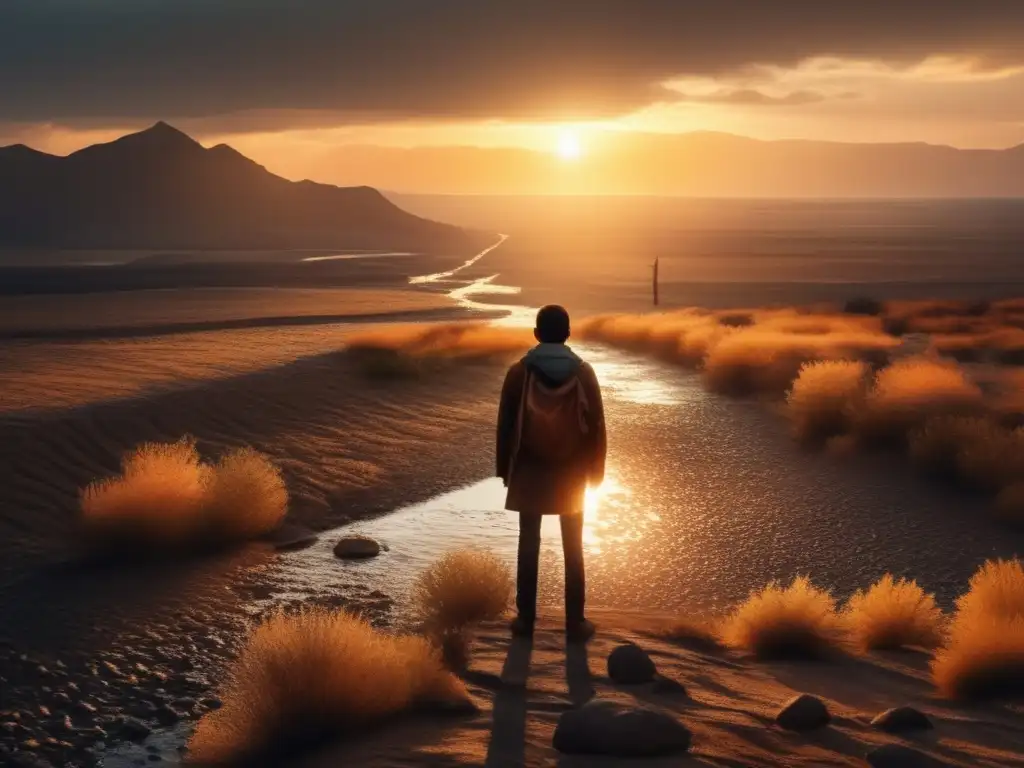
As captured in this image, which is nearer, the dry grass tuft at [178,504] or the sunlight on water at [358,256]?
the dry grass tuft at [178,504]

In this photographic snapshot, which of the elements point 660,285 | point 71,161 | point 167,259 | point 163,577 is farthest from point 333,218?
point 163,577

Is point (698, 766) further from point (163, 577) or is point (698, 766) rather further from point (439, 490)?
point (439, 490)

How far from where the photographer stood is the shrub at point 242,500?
33.2 feet

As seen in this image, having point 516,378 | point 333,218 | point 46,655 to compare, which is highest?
point 333,218

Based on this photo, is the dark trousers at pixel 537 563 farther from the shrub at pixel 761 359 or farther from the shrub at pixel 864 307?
the shrub at pixel 864 307

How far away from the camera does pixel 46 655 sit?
716cm

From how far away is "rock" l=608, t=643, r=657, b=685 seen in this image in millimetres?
6270

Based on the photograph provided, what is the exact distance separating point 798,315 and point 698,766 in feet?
106

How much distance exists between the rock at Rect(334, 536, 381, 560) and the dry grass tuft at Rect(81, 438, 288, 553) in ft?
3.31

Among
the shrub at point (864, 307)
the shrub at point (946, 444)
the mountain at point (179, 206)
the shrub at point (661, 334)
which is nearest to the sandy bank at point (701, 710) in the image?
the shrub at point (946, 444)

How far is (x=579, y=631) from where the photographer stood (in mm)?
7066

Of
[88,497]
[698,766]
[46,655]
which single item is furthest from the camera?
[88,497]

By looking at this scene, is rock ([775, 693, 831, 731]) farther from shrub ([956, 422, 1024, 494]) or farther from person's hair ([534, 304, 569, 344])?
shrub ([956, 422, 1024, 494])

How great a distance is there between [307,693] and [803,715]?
2.49 metres
